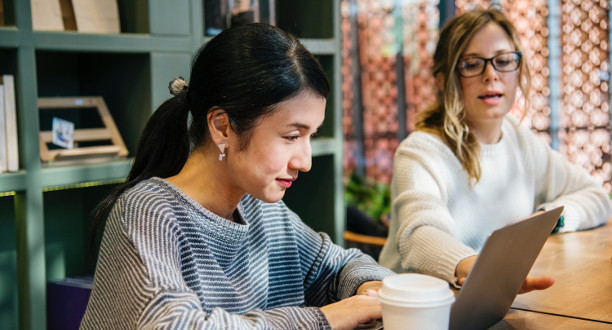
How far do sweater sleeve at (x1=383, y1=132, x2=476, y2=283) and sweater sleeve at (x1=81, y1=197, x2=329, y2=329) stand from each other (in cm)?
58

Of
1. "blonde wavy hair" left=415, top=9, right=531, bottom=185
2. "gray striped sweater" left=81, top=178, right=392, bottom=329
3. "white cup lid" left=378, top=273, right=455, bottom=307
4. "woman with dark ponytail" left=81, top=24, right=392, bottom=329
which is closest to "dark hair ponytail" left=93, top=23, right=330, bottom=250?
"woman with dark ponytail" left=81, top=24, right=392, bottom=329

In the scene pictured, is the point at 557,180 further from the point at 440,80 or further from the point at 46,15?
the point at 46,15

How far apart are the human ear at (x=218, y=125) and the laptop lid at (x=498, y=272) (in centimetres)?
55

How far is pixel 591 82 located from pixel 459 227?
2.79 meters

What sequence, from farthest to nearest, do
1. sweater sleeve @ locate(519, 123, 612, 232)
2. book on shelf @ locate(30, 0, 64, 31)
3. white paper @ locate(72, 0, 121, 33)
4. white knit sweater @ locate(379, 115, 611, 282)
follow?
sweater sleeve @ locate(519, 123, 612, 232), white paper @ locate(72, 0, 121, 33), book on shelf @ locate(30, 0, 64, 31), white knit sweater @ locate(379, 115, 611, 282)

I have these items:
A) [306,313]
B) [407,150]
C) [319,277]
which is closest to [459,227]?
[407,150]

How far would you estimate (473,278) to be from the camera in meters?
1.07

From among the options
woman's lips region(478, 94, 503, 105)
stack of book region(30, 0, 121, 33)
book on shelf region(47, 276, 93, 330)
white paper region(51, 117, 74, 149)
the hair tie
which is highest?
stack of book region(30, 0, 121, 33)

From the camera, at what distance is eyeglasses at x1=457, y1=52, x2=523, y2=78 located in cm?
222

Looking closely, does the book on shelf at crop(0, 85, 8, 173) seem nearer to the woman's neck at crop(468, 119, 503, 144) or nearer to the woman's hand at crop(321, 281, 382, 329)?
the woman's hand at crop(321, 281, 382, 329)

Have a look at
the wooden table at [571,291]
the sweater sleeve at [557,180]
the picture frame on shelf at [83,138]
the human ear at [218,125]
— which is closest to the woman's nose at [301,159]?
the human ear at [218,125]

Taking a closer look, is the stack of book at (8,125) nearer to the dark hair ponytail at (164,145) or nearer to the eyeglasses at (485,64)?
the dark hair ponytail at (164,145)

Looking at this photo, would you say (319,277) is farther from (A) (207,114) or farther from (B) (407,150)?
(B) (407,150)

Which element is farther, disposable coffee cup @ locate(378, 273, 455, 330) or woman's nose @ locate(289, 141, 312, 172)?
woman's nose @ locate(289, 141, 312, 172)
